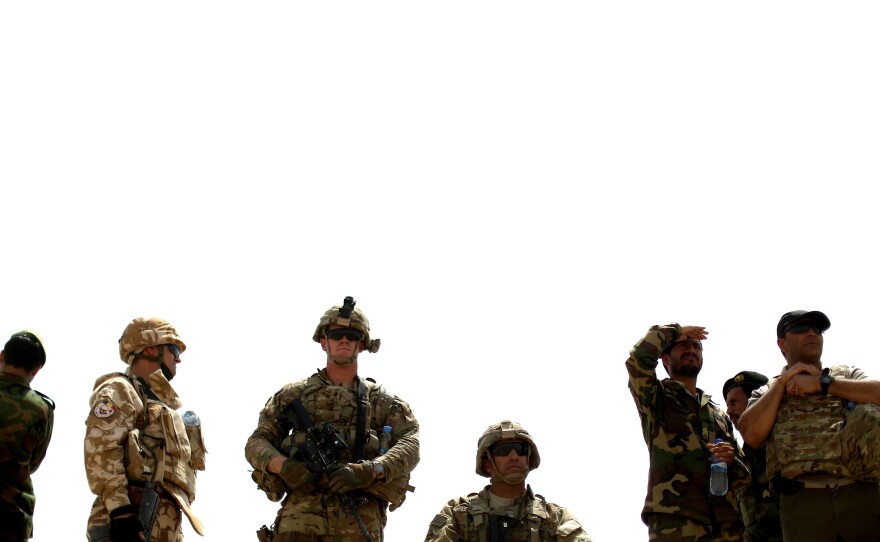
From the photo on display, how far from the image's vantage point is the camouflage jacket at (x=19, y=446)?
10.4 m

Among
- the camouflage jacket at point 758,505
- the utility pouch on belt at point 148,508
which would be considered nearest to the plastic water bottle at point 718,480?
the camouflage jacket at point 758,505

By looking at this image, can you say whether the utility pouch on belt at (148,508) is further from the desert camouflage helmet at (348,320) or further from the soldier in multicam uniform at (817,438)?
the soldier in multicam uniform at (817,438)

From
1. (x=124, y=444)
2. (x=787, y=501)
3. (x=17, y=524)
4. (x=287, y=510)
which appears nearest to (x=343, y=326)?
(x=287, y=510)

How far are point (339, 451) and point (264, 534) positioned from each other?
1.05 m

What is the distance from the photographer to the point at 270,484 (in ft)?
39.1

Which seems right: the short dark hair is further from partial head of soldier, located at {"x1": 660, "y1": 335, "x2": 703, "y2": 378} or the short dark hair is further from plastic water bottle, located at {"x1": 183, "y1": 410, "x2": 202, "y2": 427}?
partial head of soldier, located at {"x1": 660, "y1": 335, "x2": 703, "y2": 378}

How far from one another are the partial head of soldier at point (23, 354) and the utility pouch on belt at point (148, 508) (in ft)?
4.83

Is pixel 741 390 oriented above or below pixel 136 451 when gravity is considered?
above

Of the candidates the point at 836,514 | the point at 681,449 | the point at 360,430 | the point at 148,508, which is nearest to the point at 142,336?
the point at 148,508

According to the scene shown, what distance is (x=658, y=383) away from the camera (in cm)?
1174

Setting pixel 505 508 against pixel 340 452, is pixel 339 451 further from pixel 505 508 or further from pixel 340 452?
pixel 505 508

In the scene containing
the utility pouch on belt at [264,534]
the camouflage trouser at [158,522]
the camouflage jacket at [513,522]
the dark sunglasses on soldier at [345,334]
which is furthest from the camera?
the dark sunglasses on soldier at [345,334]

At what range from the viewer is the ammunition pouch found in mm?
11906

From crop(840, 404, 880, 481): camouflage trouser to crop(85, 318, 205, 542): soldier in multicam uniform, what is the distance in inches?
216
